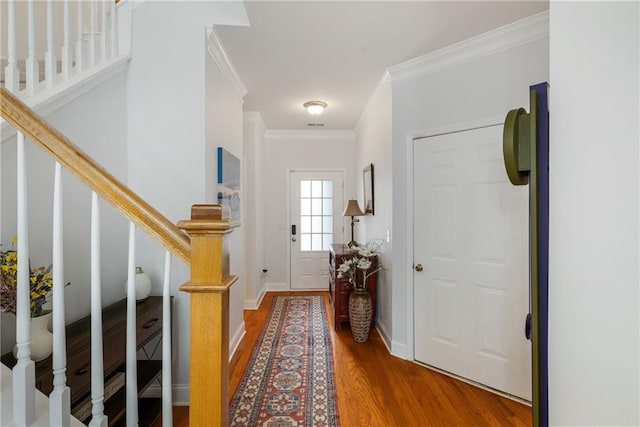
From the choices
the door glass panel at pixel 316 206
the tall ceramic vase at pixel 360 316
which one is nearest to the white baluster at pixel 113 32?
the tall ceramic vase at pixel 360 316

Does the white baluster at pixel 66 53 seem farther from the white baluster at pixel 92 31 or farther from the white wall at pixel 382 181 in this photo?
the white wall at pixel 382 181

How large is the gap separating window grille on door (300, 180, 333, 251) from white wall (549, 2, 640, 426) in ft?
14.6

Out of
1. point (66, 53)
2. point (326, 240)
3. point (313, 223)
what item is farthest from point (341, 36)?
point (326, 240)

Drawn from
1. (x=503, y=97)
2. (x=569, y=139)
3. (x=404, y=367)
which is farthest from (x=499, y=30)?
(x=404, y=367)

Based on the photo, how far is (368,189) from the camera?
3.96 m

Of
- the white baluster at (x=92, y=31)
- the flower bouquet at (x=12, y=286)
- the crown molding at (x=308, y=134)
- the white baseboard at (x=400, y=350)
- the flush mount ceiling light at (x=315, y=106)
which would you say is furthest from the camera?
the crown molding at (x=308, y=134)

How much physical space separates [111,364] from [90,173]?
38.5 inches

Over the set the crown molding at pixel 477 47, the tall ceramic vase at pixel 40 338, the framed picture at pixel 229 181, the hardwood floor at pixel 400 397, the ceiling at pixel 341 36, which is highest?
the ceiling at pixel 341 36

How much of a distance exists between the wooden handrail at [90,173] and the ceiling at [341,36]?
162 centimetres

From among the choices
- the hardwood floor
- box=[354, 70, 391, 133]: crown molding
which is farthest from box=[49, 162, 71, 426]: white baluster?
box=[354, 70, 391, 133]: crown molding

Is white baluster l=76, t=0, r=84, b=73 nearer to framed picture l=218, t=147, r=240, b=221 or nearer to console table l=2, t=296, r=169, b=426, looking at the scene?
framed picture l=218, t=147, r=240, b=221

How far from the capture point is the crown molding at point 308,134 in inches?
198

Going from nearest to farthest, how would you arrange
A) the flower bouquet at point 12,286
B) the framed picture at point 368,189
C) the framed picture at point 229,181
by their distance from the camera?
the flower bouquet at point 12,286 < the framed picture at point 229,181 < the framed picture at point 368,189

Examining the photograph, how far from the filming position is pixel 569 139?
27.3 inches
